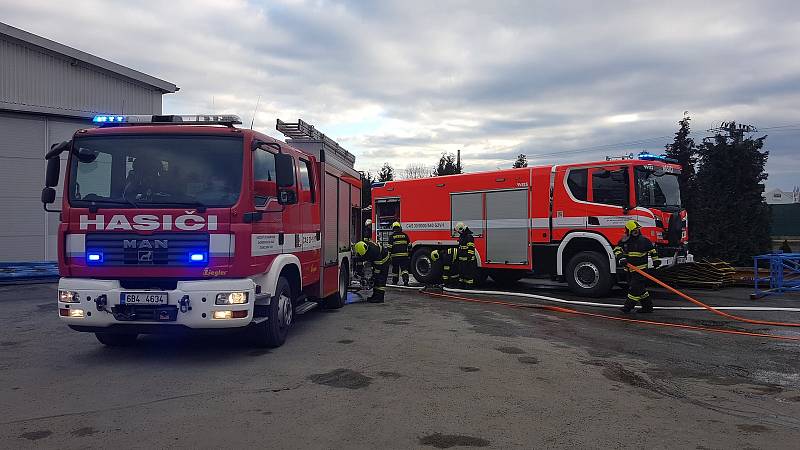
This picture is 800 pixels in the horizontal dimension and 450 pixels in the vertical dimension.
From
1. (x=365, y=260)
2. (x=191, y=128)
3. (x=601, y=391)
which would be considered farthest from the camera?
(x=365, y=260)

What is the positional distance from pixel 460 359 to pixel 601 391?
1.67m

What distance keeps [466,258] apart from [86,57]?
499 inches

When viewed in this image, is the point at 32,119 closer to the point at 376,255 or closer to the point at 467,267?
the point at 376,255

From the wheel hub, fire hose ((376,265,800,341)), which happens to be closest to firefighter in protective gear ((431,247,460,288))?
fire hose ((376,265,800,341))

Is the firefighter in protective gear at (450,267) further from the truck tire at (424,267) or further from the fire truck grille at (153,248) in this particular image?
the fire truck grille at (153,248)

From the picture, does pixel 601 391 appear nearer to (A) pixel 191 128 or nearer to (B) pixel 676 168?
(A) pixel 191 128

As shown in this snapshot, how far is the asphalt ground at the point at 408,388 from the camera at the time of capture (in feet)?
13.6

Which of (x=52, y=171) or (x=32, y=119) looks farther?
(x=32, y=119)

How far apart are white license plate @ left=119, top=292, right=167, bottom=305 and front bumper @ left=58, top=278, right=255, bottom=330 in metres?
0.04

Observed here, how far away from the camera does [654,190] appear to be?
11750mm

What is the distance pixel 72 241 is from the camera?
20.3 feet

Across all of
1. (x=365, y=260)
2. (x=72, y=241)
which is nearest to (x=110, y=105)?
(x=365, y=260)

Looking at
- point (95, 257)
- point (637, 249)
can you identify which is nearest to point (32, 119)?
point (95, 257)

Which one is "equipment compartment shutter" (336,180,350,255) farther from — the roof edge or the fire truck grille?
the roof edge
